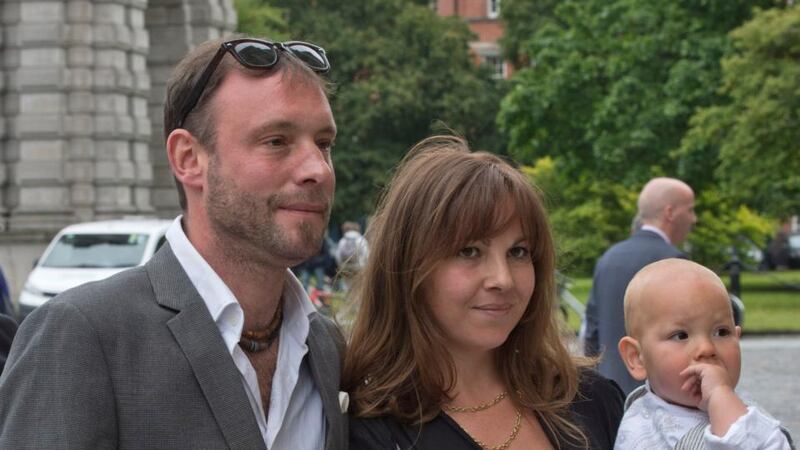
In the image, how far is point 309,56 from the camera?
3.86 meters

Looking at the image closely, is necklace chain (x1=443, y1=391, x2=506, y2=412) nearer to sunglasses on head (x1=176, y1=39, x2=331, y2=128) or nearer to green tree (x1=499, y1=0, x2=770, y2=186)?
sunglasses on head (x1=176, y1=39, x2=331, y2=128)

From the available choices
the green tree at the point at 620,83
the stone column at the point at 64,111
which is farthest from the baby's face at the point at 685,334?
the green tree at the point at 620,83

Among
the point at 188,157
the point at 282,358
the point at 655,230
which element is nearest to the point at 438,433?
the point at 282,358

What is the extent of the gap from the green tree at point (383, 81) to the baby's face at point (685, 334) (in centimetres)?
5751

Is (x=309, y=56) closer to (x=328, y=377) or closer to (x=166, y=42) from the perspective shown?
(x=328, y=377)

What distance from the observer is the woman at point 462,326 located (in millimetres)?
4012

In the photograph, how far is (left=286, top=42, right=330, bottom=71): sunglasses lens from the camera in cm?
384

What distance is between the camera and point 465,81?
65.4m

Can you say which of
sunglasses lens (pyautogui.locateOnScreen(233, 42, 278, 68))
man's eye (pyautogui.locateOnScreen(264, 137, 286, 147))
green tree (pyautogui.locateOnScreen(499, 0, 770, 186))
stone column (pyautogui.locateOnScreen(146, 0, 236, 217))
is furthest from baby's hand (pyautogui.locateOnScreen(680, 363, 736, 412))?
green tree (pyautogui.locateOnScreen(499, 0, 770, 186))

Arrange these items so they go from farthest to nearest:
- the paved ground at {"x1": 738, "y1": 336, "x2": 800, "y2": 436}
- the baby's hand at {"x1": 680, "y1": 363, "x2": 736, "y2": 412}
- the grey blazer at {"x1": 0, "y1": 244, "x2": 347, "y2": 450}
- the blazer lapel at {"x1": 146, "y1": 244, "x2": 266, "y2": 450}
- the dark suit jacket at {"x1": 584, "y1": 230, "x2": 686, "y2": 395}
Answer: the paved ground at {"x1": 738, "y1": 336, "x2": 800, "y2": 436} → the dark suit jacket at {"x1": 584, "y1": 230, "x2": 686, "y2": 395} → the baby's hand at {"x1": 680, "y1": 363, "x2": 736, "y2": 412} → the blazer lapel at {"x1": 146, "y1": 244, "x2": 266, "y2": 450} → the grey blazer at {"x1": 0, "y1": 244, "x2": 347, "y2": 450}

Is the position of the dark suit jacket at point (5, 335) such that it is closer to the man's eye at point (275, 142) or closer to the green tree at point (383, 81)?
the man's eye at point (275, 142)

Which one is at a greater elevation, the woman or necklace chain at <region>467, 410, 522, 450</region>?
the woman

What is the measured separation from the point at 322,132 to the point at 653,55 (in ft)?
124

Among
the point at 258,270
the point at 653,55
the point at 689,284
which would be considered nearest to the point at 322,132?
the point at 258,270
